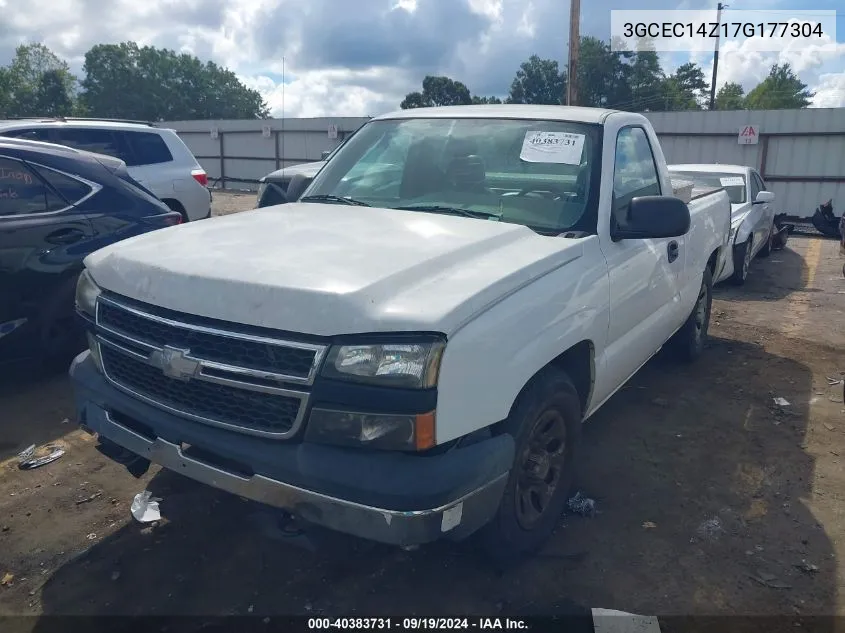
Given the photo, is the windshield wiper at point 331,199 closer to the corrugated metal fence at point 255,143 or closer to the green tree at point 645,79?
the corrugated metal fence at point 255,143

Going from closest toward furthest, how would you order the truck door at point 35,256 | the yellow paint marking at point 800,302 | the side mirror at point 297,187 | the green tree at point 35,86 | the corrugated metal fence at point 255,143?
1. the side mirror at point 297,187
2. the truck door at point 35,256
3. the yellow paint marking at point 800,302
4. the corrugated metal fence at point 255,143
5. the green tree at point 35,86

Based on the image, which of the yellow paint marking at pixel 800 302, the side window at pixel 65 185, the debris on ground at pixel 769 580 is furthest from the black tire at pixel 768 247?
the side window at pixel 65 185

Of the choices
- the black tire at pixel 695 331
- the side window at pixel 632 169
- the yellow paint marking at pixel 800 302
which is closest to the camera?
the side window at pixel 632 169

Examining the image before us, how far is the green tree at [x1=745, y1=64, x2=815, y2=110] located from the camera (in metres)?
66.5

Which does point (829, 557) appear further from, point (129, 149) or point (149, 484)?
point (129, 149)

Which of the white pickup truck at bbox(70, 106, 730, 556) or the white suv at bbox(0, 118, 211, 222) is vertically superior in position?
the white suv at bbox(0, 118, 211, 222)

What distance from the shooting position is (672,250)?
4.45 meters

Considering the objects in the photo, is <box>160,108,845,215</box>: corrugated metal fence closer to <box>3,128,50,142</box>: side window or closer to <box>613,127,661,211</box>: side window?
<box>3,128,50,142</box>: side window

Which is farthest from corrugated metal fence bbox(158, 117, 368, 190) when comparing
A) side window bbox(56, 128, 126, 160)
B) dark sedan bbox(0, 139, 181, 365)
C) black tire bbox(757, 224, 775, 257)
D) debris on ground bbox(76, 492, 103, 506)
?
debris on ground bbox(76, 492, 103, 506)

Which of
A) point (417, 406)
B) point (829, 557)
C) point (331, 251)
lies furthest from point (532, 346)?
point (829, 557)

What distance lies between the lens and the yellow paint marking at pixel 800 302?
7520 mm

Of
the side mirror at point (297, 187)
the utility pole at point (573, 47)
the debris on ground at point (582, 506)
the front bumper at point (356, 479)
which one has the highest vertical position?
the utility pole at point (573, 47)

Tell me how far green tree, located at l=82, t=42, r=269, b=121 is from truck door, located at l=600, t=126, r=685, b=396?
80.9 metres

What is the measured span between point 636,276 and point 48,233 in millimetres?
3890
